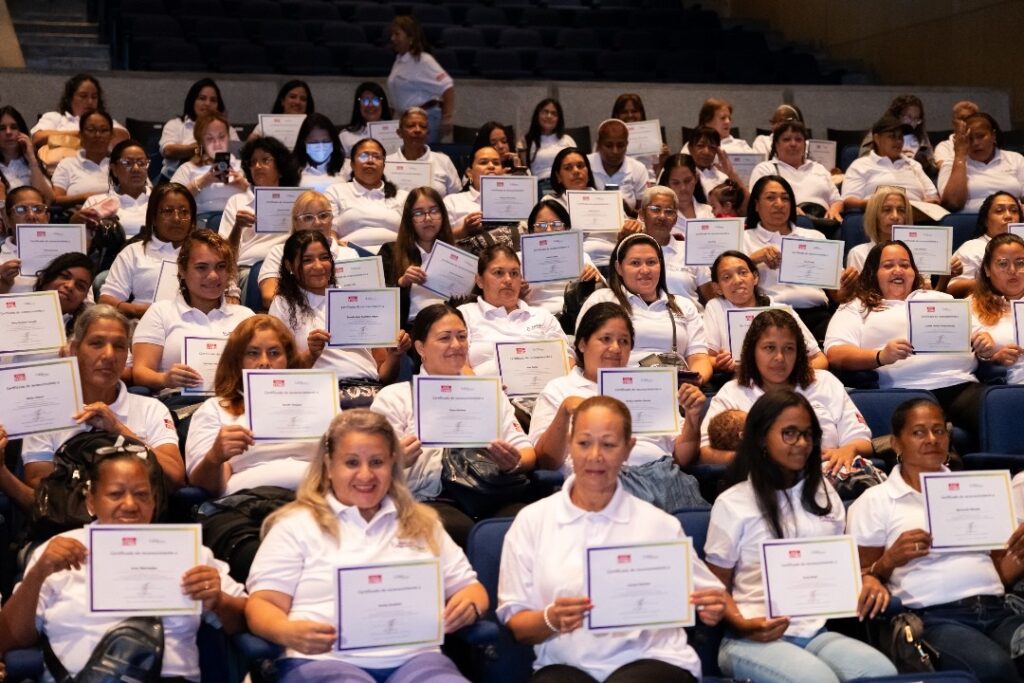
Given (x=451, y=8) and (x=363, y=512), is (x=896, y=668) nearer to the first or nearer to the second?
(x=363, y=512)

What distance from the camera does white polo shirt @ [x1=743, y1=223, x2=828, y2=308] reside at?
6.73 m

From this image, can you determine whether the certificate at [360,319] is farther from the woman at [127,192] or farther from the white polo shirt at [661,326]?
the woman at [127,192]

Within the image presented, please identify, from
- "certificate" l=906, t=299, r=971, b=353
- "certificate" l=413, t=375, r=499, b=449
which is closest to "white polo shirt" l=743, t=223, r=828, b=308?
"certificate" l=906, t=299, r=971, b=353

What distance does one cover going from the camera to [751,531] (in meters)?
4.07

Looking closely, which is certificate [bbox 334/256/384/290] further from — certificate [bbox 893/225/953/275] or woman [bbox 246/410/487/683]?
certificate [bbox 893/225/953/275]

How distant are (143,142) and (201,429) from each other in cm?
526

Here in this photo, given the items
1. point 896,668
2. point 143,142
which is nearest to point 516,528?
point 896,668

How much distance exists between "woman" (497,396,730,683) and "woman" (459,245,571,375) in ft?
6.23

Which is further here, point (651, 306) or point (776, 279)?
point (776, 279)

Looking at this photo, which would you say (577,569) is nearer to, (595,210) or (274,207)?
(274,207)

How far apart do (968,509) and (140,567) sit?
7.75 ft

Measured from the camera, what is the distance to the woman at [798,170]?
28.2 ft

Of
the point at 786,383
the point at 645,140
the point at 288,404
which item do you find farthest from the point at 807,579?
the point at 645,140

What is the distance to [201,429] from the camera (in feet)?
14.8
